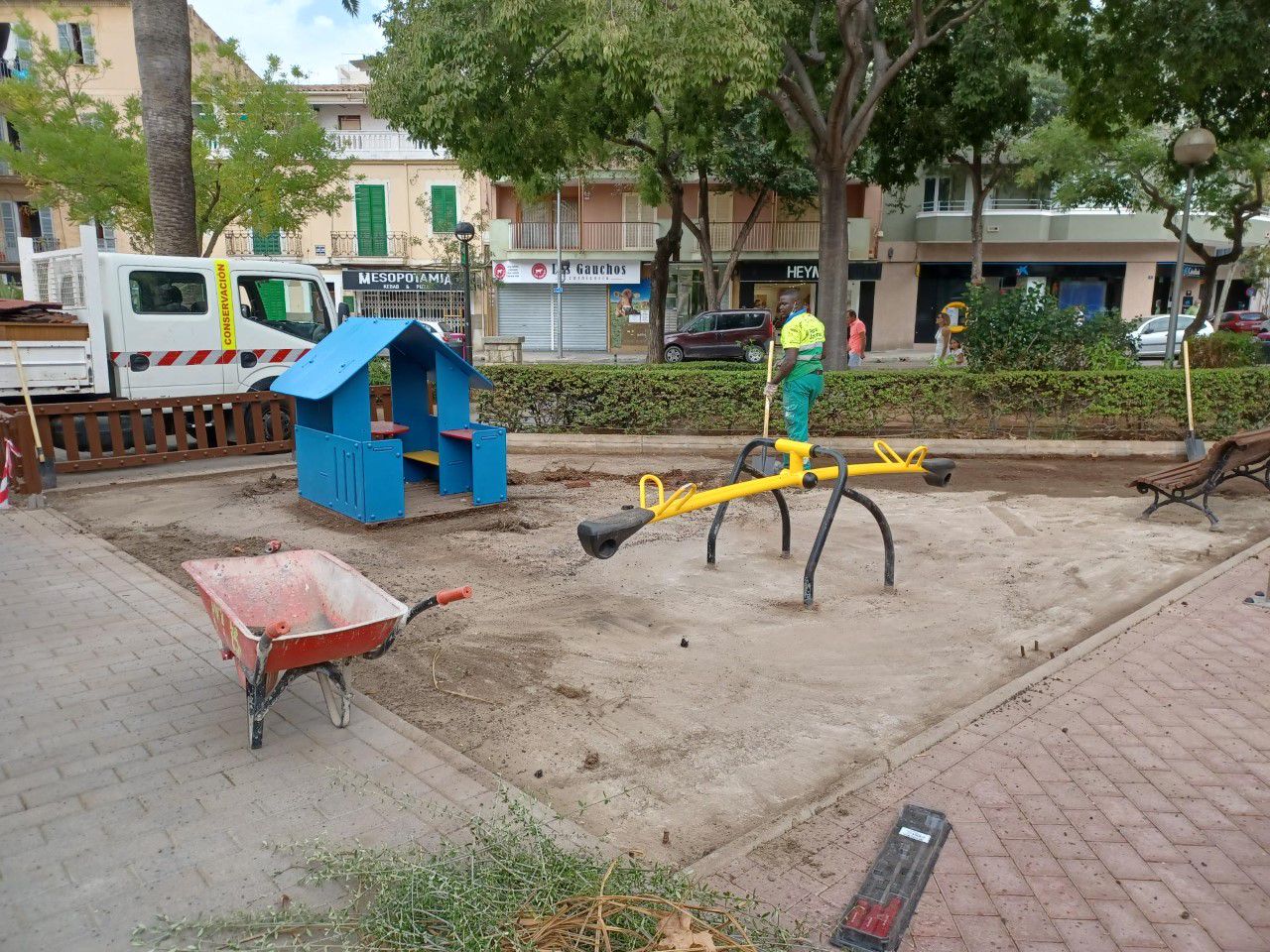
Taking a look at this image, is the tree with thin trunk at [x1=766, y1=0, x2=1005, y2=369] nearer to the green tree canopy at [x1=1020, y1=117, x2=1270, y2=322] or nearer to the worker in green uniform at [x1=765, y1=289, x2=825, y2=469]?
the worker in green uniform at [x1=765, y1=289, x2=825, y2=469]

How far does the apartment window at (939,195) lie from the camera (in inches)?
1284

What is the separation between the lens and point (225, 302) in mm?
11297

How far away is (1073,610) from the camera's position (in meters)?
5.99

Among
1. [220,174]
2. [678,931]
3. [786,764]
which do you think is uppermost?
[220,174]

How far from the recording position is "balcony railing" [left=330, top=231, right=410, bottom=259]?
114 feet

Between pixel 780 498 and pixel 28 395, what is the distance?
7.64 meters

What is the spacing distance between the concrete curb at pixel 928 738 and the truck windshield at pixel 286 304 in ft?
32.2

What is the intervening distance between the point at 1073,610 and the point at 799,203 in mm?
27123

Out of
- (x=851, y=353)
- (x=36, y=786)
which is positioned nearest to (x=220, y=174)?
(x=851, y=353)

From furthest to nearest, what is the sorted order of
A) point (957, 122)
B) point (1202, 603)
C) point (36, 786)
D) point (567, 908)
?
point (957, 122) → point (1202, 603) → point (36, 786) → point (567, 908)

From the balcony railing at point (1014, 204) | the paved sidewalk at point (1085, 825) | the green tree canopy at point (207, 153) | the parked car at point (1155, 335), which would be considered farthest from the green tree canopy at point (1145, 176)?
the paved sidewalk at point (1085, 825)

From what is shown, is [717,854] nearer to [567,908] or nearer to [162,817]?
[567,908]

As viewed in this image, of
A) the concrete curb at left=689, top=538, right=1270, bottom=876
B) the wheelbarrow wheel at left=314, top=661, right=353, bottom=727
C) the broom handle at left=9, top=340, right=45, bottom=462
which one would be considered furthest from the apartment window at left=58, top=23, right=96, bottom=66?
the concrete curb at left=689, top=538, right=1270, bottom=876

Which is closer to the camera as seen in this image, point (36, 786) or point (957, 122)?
point (36, 786)
